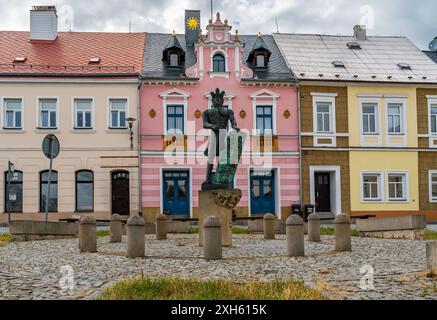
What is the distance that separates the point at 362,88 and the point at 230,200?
18439 millimetres

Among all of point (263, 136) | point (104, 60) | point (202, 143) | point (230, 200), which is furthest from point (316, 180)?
point (230, 200)

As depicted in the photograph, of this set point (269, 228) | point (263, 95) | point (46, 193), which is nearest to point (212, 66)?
point (263, 95)

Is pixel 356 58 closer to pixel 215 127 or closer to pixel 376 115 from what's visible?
pixel 376 115

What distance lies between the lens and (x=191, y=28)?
111ft

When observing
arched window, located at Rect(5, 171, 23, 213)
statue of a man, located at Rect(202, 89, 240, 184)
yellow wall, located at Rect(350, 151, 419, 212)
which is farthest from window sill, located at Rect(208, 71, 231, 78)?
statue of a man, located at Rect(202, 89, 240, 184)

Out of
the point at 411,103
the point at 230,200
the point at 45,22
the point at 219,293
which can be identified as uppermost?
the point at 45,22

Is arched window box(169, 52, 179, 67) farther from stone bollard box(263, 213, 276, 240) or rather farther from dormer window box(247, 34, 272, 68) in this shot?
stone bollard box(263, 213, 276, 240)

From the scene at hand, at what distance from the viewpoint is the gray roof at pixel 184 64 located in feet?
97.6

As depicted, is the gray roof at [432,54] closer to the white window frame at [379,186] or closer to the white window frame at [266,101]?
the white window frame at [379,186]

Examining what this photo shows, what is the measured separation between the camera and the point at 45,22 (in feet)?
106

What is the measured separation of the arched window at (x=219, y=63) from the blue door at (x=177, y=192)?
5634 mm

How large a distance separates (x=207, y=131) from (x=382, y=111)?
9.25 m

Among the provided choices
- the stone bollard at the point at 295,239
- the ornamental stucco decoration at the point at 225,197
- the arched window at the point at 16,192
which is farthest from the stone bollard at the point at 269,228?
the arched window at the point at 16,192

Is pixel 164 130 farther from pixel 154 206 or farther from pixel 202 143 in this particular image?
pixel 154 206
